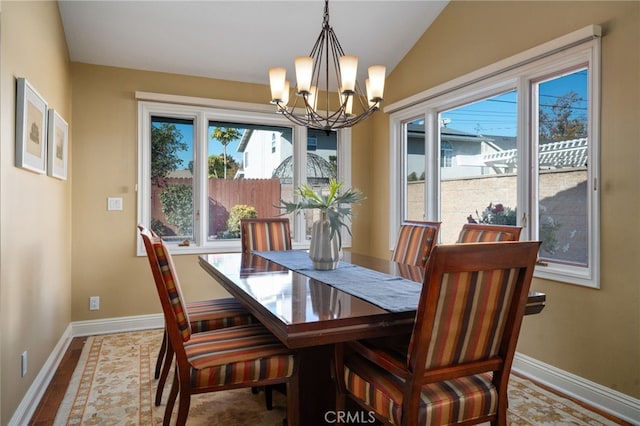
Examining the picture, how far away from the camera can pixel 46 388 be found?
2492mm

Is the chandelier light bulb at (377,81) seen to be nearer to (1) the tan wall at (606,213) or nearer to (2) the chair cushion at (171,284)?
(1) the tan wall at (606,213)

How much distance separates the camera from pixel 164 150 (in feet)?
13.0

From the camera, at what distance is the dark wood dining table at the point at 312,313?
1.35 meters

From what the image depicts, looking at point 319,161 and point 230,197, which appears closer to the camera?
point 230,197

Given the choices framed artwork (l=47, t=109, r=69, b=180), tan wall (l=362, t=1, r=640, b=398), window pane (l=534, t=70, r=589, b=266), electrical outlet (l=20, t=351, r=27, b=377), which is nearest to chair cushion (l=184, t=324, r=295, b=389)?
electrical outlet (l=20, t=351, r=27, b=377)

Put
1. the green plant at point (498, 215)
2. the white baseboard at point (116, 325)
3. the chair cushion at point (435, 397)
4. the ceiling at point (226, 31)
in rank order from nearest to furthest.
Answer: the chair cushion at point (435, 397)
the green plant at point (498, 215)
the ceiling at point (226, 31)
the white baseboard at point (116, 325)

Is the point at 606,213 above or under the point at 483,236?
above

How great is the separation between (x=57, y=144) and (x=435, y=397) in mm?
2879

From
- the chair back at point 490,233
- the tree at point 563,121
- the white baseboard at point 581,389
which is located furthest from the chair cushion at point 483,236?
the white baseboard at point 581,389

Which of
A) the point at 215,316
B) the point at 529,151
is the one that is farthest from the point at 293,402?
the point at 529,151

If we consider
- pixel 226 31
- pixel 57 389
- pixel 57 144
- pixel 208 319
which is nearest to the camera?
pixel 208 319

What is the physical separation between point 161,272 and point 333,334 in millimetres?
774

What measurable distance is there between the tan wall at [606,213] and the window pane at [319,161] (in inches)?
77.5

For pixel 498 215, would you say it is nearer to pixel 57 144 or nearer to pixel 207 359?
pixel 207 359
